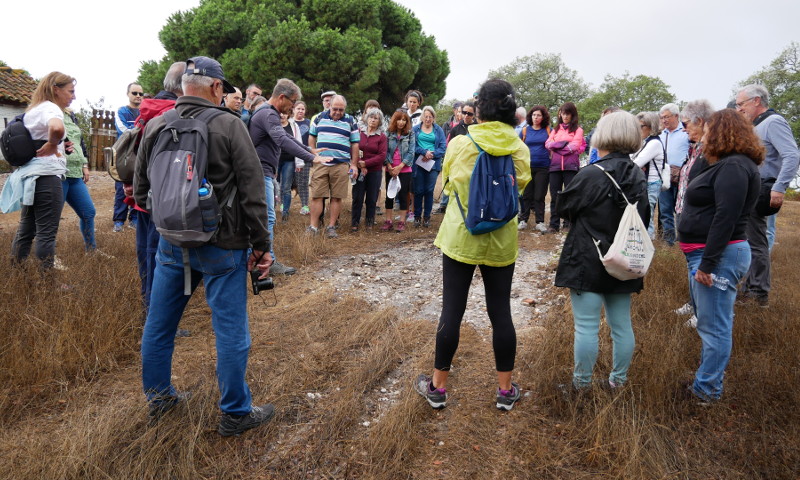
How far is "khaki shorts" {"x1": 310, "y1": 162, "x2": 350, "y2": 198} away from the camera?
7.23m

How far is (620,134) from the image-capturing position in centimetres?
283

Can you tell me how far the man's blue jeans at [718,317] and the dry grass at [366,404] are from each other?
0.15 metres

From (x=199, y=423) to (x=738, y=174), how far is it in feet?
11.0

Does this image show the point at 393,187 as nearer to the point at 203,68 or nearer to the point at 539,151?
the point at 539,151

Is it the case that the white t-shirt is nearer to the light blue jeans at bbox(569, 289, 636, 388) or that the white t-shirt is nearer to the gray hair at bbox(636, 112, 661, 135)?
the light blue jeans at bbox(569, 289, 636, 388)

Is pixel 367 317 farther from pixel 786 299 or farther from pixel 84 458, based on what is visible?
pixel 786 299

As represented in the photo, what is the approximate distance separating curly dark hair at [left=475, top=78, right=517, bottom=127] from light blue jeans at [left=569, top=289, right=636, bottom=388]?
3.64 ft

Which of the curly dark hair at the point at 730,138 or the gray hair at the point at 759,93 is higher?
the gray hair at the point at 759,93

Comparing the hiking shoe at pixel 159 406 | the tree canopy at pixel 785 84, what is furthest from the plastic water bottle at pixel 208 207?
the tree canopy at pixel 785 84

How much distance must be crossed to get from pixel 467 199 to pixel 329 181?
4.82m

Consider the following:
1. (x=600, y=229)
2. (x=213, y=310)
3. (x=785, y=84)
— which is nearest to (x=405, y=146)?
(x=600, y=229)

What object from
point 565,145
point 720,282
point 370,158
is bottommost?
point 720,282

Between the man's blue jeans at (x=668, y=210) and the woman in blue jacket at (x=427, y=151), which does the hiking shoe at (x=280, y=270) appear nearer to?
the woman in blue jacket at (x=427, y=151)

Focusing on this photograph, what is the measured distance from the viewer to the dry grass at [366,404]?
2439 mm
